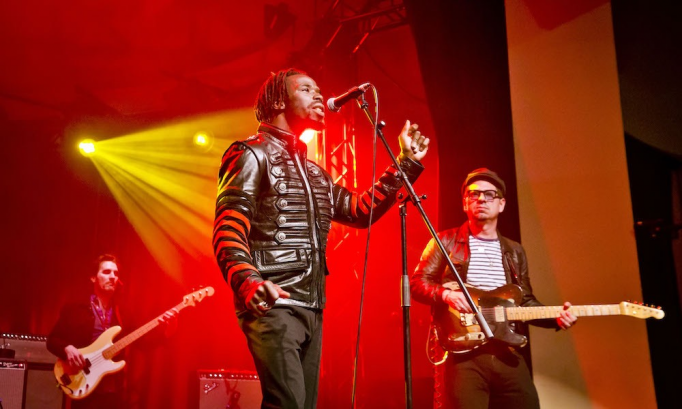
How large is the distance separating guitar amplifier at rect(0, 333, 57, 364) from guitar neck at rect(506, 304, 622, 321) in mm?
6086

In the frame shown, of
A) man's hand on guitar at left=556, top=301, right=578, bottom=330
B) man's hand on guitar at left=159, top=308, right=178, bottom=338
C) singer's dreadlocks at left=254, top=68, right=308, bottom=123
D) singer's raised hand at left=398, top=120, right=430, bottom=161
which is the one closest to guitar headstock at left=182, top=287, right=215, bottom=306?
man's hand on guitar at left=159, top=308, right=178, bottom=338

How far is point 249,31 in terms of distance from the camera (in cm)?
833

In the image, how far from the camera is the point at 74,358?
6.48m

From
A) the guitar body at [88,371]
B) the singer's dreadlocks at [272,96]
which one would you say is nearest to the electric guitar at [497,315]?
the singer's dreadlocks at [272,96]

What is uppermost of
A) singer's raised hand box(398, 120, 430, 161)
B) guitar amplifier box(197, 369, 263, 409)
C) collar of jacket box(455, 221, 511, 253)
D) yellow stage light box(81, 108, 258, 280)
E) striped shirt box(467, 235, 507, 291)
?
yellow stage light box(81, 108, 258, 280)

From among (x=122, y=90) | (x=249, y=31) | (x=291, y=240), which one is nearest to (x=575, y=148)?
(x=291, y=240)

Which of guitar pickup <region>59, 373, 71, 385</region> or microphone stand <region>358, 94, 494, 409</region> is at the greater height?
microphone stand <region>358, 94, 494, 409</region>

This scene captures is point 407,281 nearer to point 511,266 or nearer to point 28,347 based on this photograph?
point 511,266

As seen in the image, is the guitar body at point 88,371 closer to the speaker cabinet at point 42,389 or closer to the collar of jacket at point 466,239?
the speaker cabinet at point 42,389

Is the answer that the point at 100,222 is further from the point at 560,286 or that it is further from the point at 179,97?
the point at 560,286

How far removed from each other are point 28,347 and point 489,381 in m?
6.09

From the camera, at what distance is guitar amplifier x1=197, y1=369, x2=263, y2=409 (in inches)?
262

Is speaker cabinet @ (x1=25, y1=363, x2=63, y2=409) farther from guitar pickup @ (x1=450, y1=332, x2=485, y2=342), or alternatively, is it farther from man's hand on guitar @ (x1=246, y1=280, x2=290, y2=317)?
man's hand on guitar @ (x1=246, y1=280, x2=290, y2=317)

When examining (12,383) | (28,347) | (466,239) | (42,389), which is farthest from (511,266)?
(28,347)
